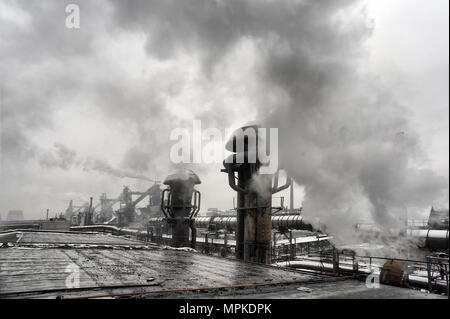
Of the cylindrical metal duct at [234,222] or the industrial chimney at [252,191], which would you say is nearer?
the industrial chimney at [252,191]

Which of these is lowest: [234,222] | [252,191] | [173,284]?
[234,222]

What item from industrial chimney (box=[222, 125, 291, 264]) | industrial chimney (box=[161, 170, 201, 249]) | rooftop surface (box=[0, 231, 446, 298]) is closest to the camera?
rooftop surface (box=[0, 231, 446, 298])

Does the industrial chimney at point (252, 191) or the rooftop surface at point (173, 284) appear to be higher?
the industrial chimney at point (252, 191)

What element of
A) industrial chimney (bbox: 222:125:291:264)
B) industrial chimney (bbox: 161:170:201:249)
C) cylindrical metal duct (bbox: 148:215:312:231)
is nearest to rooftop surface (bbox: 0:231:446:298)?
industrial chimney (bbox: 222:125:291:264)

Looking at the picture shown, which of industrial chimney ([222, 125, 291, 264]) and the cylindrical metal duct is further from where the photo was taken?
the cylindrical metal duct

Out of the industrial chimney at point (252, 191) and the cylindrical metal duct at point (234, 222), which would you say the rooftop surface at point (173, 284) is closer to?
the industrial chimney at point (252, 191)

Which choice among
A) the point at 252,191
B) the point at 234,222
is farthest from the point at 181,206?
the point at 234,222

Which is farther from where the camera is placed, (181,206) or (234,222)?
(234,222)

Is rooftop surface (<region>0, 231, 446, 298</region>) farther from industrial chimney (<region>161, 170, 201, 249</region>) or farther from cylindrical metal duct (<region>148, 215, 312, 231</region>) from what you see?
cylindrical metal duct (<region>148, 215, 312, 231</region>)

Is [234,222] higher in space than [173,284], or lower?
lower

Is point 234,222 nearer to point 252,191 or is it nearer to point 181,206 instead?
point 181,206

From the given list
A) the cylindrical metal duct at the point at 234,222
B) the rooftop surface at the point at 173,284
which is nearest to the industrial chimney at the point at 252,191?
the rooftop surface at the point at 173,284
